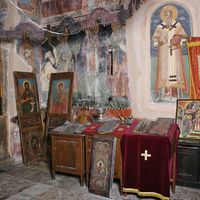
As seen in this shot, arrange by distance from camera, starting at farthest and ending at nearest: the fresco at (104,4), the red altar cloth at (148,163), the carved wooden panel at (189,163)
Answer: the fresco at (104,4) < the carved wooden panel at (189,163) < the red altar cloth at (148,163)

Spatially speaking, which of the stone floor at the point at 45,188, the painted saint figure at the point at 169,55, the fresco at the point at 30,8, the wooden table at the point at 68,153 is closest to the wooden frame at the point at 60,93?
the wooden table at the point at 68,153

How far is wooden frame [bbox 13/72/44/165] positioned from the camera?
Answer: 567 cm

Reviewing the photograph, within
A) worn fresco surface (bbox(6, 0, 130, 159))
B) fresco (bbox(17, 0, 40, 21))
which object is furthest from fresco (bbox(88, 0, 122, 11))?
fresco (bbox(17, 0, 40, 21))

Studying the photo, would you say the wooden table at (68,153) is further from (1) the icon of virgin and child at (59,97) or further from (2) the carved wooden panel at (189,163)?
(2) the carved wooden panel at (189,163)

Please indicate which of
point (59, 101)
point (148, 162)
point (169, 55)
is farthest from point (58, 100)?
point (148, 162)

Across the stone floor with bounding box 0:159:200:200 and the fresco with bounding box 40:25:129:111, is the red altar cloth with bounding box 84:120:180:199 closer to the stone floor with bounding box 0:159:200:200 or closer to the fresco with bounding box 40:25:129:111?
the stone floor with bounding box 0:159:200:200

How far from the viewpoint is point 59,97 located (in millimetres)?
5875

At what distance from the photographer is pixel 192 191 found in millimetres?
4172

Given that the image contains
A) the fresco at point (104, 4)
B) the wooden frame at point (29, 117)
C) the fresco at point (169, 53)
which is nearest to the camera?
the fresco at point (169, 53)

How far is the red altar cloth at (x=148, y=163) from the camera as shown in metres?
3.78

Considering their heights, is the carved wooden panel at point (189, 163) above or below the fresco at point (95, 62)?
below

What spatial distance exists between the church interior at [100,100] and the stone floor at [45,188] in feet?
0.06

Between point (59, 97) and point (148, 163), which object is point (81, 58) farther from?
point (148, 163)

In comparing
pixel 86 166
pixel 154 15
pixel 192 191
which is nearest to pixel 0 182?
pixel 86 166
